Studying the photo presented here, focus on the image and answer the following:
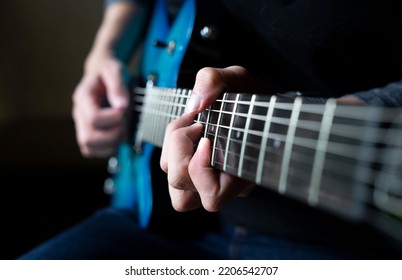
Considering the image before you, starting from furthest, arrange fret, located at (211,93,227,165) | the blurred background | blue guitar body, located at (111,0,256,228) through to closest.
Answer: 1. the blurred background
2. blue guitar body, located at (111,0,256,228)
3. fret, located at (211,93,227,165)

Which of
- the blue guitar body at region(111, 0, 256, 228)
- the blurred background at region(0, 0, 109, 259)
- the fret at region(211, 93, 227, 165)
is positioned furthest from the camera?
the blurred background at region(0, 0, 109, 259)

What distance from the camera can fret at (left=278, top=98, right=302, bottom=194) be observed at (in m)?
0.25

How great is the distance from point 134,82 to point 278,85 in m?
0.34

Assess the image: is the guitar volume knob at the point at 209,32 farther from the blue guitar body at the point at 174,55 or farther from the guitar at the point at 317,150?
the guitar at the point at 317,150

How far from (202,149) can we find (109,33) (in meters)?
0.43

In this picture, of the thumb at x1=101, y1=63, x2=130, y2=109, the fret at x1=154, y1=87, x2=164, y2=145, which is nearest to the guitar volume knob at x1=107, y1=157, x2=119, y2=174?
the thumb at x1=101, y1=63, x2=130, y2=109

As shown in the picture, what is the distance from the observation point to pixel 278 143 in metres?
0.26

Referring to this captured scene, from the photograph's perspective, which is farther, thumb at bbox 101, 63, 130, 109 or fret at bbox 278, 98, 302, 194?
thumb at bbox 101, 63, 130, 109

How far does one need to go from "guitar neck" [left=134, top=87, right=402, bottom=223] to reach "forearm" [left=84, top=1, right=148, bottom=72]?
1.38ft

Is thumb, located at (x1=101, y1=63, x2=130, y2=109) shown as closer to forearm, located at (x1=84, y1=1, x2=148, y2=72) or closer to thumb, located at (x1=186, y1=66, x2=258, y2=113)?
forearm, located at (x1=84, y1=1, x2=148, y2=72)

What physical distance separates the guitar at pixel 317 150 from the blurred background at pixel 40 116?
42cm

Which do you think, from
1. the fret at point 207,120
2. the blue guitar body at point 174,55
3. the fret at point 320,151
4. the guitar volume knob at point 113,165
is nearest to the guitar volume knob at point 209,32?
the blue guitar body at point 174,55
